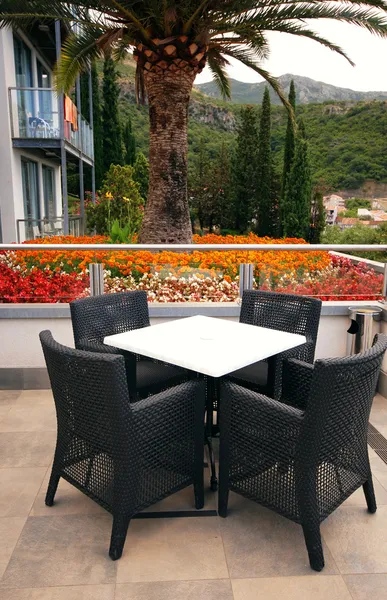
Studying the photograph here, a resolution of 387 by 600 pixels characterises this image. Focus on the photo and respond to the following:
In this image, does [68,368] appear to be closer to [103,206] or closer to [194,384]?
[194,384]

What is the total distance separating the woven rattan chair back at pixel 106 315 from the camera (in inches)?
135

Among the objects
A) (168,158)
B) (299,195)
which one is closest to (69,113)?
(168,158)

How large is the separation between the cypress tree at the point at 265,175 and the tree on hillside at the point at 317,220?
9.58 ft

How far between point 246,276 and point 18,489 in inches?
106

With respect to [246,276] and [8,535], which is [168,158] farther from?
[8,535]

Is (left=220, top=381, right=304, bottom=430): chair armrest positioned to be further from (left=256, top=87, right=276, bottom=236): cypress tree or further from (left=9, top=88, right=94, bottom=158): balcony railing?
(left=256, top=87, right=276, bottom=236): cypress tree

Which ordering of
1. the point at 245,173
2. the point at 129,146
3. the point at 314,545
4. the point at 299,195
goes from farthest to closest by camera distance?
the point at 129,146 → the point at 245,173 → the point at 299,195 → the point at 314,545

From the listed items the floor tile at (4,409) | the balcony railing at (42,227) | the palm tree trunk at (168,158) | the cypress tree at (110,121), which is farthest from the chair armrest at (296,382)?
the cypress tree at (110,121)

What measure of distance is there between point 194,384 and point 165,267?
2.25 m

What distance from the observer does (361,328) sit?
183 inches

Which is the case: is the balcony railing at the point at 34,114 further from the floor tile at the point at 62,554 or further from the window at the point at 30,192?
the floor tile at the point at 62,554

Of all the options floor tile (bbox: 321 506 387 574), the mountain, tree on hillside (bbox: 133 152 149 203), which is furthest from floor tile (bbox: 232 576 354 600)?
the mountain

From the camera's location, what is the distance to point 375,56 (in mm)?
30219

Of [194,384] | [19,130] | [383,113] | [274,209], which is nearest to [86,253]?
[194,384]
